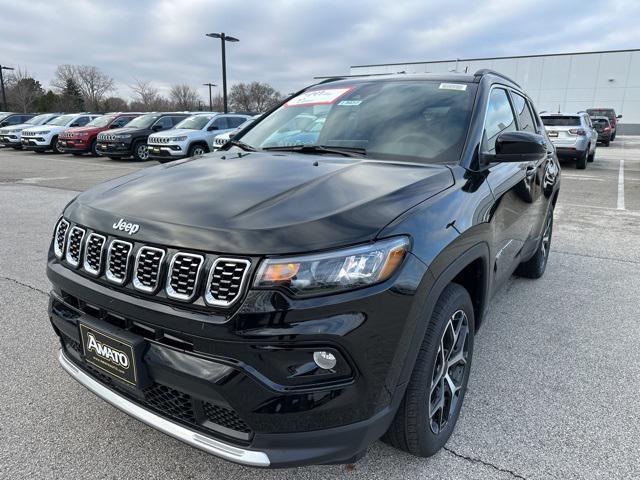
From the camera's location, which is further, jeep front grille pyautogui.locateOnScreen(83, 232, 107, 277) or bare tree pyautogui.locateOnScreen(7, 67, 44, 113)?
bare tree pyautogui.locateOnScreen(7, 67, 44, 113)

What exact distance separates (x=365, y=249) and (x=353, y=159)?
1.02m

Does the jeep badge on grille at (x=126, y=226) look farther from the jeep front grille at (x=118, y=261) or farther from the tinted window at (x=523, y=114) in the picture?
the tinted window at (x=523, y=114)

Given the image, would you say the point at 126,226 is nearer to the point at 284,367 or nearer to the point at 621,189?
the point at 284,367

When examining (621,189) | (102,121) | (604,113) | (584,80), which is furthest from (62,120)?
(584,80)

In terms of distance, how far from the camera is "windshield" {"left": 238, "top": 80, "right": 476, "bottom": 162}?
2.59 metres

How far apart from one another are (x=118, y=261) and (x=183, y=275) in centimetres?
34

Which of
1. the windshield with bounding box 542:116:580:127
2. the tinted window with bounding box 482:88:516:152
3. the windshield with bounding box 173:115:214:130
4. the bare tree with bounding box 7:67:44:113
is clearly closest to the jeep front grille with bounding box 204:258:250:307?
the tinted window with bounding box 482:88:516:152

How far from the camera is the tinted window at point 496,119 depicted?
275 cm

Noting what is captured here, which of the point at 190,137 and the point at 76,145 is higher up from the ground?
the point at 190,137

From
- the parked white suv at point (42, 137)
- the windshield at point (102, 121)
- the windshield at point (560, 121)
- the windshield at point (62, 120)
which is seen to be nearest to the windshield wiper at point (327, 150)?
the windshield at point (560, 121)

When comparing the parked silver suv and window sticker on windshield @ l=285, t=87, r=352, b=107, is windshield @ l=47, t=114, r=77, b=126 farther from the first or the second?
window sticker on windshield @ l=285, t=87, r=352, b=107

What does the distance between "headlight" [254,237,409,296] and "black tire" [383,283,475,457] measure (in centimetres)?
47

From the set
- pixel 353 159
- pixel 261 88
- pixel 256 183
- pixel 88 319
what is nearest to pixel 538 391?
pixel 353 159

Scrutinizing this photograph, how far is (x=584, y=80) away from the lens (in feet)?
142
